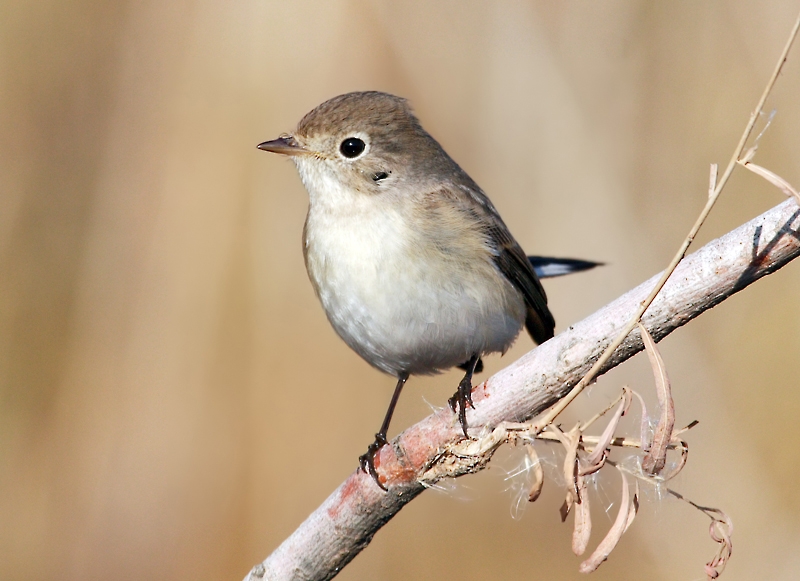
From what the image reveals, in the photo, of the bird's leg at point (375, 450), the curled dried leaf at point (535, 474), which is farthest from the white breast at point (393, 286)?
the curled dried leaf at point (535, 474)

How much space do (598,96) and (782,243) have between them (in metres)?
3.00

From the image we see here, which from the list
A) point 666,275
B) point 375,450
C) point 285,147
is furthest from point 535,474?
point 285,147

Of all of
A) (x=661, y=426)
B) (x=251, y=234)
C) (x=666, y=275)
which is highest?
(x=666, y=275)

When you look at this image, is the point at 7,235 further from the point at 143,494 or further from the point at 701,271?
the point at 701,271

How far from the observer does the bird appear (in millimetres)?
2615

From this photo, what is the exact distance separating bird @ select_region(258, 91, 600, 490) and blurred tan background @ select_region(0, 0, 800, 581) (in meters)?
1.38

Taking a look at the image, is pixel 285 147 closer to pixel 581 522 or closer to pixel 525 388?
pixel 525 388

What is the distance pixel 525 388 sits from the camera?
1737 mm

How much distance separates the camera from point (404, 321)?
2639 mm

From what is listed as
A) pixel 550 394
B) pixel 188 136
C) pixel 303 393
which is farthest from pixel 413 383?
pixel 550 394

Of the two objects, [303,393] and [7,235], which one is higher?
[7,235]

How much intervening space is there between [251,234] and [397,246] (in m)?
1.85

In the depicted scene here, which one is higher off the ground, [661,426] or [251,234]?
[661,426]

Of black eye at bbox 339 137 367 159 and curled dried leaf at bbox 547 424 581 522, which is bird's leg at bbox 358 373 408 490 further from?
black eye at bbox 339 137 367 159
